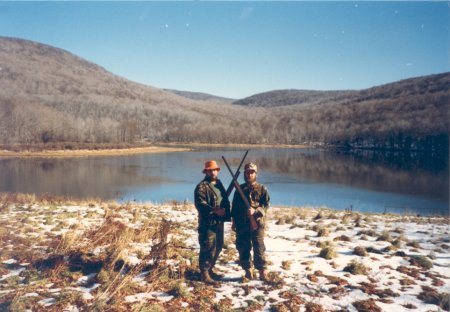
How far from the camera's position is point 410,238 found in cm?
972

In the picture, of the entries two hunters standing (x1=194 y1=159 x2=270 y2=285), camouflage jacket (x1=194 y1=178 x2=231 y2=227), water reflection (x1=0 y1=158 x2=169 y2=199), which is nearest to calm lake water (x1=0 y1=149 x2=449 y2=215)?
water reflection (x1=0 y1=158 x2=169 y2=199)

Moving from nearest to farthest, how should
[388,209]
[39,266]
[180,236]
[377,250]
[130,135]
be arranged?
1. [39,266]
2. [377,250]
3. [180,236]
4. [388,209]
5. [130,135]

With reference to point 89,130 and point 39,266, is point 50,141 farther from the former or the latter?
point 39,266

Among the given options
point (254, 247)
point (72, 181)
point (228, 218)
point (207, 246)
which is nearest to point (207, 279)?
point (207, 246)

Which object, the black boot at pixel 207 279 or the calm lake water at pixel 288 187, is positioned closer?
the black boot at pixel 207 279

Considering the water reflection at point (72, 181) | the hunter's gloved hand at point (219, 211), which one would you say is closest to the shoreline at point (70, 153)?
the water reflection at point (72, 181)

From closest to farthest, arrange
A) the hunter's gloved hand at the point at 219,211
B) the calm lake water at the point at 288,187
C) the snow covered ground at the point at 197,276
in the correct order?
the snow covered ground at the point at 197,276, the hunter's gloved hand at the point at 219,211, the calm lake water at the point at 288,187

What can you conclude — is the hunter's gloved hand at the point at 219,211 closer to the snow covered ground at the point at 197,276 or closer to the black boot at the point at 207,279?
the black boot at the point at 207,279

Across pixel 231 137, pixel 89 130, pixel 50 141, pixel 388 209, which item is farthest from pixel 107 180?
pixel 231 137

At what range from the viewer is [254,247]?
6406mm

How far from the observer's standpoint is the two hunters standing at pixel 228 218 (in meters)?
6.23

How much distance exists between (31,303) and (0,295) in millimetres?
593

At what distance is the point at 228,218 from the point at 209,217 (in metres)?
0.39

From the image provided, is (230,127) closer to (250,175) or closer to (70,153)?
(70,153)
